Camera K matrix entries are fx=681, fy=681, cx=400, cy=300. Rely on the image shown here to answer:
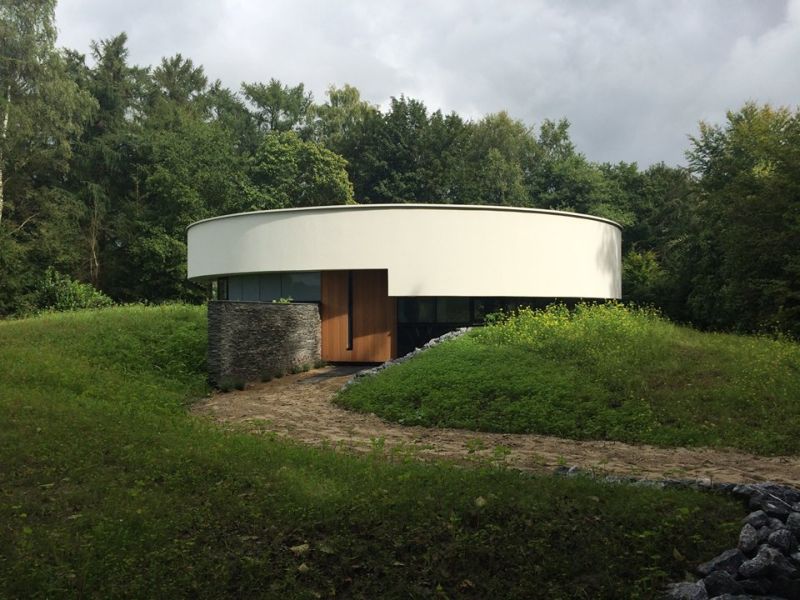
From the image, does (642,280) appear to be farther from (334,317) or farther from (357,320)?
(334,317)

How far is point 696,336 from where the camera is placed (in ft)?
54.0

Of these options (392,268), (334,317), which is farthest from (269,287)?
(392,268)

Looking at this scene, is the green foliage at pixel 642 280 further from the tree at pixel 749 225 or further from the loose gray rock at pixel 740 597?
the loose gray rock at pixel 740 597

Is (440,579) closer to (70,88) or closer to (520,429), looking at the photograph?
(520,429)

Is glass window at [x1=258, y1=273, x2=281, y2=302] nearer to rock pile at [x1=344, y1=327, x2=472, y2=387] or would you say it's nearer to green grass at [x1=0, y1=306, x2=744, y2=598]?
rock pile at [x1=344, y1=327, x2=472, y2=387]

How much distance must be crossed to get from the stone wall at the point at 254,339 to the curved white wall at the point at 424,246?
217 centimetres

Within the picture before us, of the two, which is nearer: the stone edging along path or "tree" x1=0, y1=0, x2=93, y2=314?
the stone edging along path

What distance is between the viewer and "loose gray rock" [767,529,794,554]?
5.09 m

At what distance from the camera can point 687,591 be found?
4797 millimetres

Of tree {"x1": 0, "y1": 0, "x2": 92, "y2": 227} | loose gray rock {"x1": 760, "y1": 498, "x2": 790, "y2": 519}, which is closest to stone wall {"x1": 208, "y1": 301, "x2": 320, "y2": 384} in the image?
loose gray rock {"x1": 760, "y1": 498, "x2": 790, "y2": 519}

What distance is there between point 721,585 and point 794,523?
1.12 meters

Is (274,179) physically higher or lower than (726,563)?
higher

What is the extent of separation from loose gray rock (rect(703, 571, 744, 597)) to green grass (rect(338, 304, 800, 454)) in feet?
16.2

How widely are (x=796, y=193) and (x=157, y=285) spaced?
30649 mm
